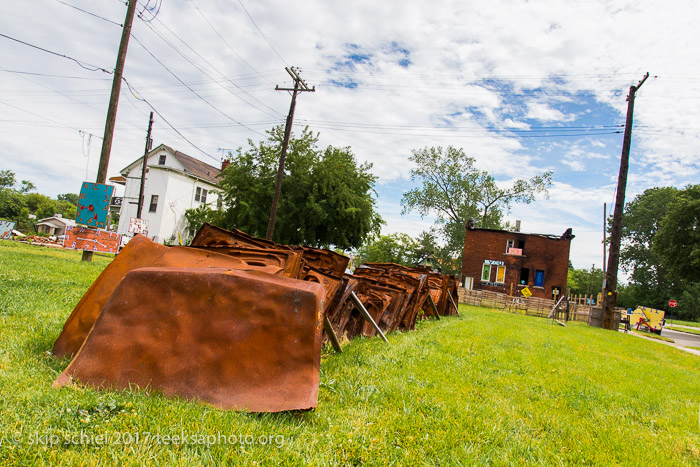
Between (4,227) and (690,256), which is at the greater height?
(690,256)

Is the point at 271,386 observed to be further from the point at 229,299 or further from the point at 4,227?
the point at 4,227

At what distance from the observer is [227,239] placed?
4566 mm

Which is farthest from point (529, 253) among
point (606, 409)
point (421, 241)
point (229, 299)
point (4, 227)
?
point (4, 227)

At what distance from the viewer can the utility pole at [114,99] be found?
1353 centimetres

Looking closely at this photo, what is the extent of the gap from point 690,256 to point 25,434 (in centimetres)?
3593

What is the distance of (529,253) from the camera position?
3956cm

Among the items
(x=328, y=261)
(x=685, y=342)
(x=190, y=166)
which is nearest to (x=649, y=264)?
(x=685, y=342)

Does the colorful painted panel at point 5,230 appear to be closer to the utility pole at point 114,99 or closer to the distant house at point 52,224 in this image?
the utility pole at point 114,99

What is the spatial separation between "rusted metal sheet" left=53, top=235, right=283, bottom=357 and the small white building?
109ft

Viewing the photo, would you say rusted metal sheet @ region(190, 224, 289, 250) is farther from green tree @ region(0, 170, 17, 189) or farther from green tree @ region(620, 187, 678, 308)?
green tree @ region(0, 170, 17, 189)

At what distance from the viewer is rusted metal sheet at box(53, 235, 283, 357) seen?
3191mm

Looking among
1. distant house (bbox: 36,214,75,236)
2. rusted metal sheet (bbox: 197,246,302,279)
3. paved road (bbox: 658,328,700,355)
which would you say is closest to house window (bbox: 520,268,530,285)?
paved road (bbox: 658,328,700,355)

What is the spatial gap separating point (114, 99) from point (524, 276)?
3703 centimetres

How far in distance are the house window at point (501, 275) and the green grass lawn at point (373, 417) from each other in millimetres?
35282
